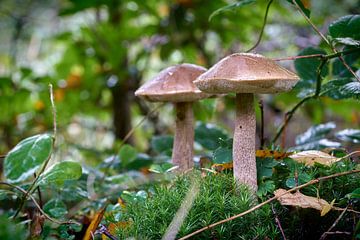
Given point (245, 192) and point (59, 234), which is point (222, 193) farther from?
point (59, 234)

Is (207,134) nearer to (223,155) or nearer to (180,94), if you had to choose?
(180,94)

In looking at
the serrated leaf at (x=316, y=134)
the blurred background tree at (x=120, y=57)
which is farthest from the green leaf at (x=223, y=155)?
the blurred background tree at (x=120, y=57)

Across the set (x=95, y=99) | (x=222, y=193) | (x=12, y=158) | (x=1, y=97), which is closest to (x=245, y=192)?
(x=222, y=193)

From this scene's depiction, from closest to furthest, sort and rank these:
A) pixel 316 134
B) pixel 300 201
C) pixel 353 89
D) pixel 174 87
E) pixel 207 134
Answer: pixel 300 201 < pixel 353 89 < pixel 174 87 < pixel 316 134 < pixel 207 134

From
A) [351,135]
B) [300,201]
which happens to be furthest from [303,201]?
[351,135]

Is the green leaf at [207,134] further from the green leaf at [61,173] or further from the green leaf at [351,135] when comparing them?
the green leaf at [61,173]

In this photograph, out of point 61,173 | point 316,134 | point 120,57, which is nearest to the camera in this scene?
point 61,173

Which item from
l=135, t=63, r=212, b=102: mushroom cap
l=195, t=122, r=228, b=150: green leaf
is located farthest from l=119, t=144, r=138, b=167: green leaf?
l=135, t=63, r=212, b=102: mushroom cap
